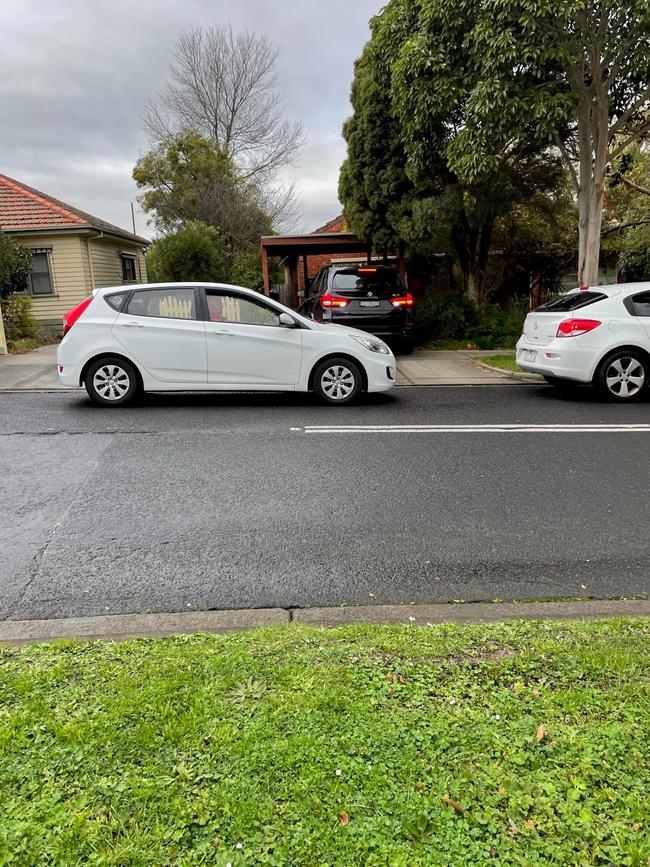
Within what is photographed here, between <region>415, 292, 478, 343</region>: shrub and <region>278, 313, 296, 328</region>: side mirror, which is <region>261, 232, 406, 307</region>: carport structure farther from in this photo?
<region>278, 313, 296, 328</region>: side mirror

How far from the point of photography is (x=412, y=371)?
39.7ft

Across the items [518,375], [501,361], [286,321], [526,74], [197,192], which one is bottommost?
[518,375]

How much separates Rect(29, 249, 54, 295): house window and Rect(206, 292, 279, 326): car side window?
43.5 feet

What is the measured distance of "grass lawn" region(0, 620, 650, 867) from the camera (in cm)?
192

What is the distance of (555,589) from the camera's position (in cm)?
377

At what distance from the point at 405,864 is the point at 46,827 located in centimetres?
107

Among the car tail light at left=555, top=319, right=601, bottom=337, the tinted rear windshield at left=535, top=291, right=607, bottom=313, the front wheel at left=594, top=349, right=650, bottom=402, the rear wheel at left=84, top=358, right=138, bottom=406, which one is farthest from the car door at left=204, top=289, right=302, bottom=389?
the front wheel at left=594, top=349, right=650, bottom=402

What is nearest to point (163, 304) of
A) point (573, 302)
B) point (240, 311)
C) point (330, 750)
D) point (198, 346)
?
point (198, 346)

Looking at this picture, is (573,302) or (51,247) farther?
(51,247)

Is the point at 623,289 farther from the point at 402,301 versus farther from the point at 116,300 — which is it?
the point at 116,300

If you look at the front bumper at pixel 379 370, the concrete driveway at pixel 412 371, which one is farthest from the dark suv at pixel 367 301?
the front bumper at pixel 379 370

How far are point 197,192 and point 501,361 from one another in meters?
20.7

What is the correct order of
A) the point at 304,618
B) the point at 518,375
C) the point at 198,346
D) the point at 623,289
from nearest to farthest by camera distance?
the point at 304,618 → the point at 198,346 → the point at 623,289 → the point at 518,375

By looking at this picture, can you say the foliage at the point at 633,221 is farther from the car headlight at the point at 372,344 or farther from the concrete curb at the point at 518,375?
the car headlight at the point at 372,344
